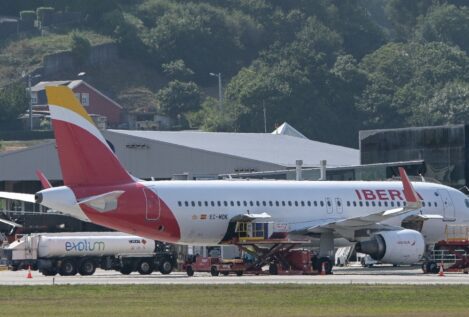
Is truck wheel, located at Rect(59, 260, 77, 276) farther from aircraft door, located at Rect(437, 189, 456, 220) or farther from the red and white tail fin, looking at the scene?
aircraft door, located at Rect(437, 189, 456, 220)

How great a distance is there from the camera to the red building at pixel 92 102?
18712 cm

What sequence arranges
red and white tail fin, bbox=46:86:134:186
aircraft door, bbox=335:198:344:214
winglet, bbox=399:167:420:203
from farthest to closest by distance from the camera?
aircraft door, bbox=335:198:344:214
winglet, bbox=399:167:420:203
red and white tail fin, bbox=46:86:134:186

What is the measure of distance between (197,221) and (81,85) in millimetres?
119641

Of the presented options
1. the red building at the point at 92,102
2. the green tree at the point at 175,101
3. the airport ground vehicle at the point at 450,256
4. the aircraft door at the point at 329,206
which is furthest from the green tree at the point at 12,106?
the airport ground vehicle at the point at 450,256

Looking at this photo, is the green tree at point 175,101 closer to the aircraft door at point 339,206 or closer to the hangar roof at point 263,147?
the hangar roof at point 263,147

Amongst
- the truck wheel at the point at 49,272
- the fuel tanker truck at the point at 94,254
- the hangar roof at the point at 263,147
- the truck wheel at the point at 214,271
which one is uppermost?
the hangar roof at the point at 263,147

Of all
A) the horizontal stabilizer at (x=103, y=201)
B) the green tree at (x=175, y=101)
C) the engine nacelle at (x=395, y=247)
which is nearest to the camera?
the horizontal stabilizer at (x=103, y=201)

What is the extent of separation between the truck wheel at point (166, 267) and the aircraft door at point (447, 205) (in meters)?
13.7

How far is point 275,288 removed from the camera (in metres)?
54.0

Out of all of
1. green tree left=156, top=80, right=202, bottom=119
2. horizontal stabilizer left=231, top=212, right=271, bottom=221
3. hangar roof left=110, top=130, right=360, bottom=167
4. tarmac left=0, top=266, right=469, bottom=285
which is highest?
green tree left=156, top=80, right=202, bottom=119

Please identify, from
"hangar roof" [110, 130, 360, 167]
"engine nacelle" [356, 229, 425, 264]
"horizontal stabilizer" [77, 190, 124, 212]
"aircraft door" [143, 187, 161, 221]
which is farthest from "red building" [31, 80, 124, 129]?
"horizontal stabilizer" [77, 190, 124, 212]

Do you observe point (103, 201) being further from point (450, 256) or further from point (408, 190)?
point (450, 256)

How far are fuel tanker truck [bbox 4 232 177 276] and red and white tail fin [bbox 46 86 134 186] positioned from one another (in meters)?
9.06

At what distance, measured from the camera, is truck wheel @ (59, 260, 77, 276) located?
2911 inches
